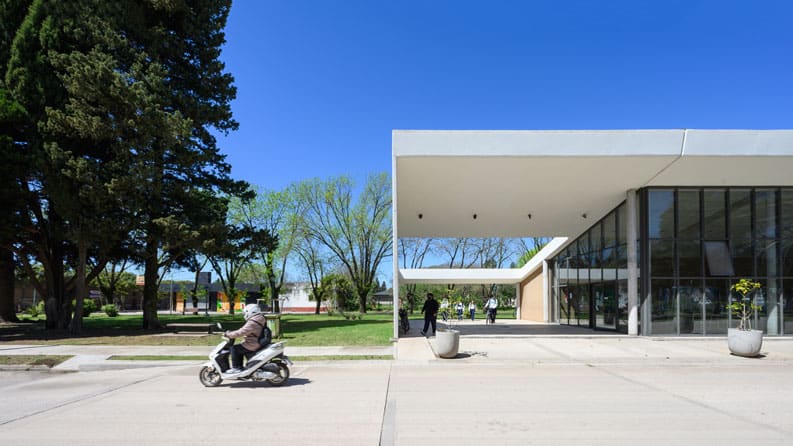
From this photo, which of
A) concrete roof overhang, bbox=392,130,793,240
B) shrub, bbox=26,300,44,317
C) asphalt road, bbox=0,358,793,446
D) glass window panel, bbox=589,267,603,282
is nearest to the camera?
asphalt road, bbox=0,358,793,446

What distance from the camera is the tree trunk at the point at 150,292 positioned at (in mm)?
23203

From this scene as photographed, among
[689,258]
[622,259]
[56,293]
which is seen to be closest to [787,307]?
[689,258]

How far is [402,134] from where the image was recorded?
16.9 meters

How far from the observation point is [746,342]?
13.6 meters

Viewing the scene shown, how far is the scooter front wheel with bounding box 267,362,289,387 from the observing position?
372 inches

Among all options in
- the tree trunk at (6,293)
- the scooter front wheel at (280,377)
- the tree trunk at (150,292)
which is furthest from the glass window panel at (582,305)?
the tree trunk at (6,293)

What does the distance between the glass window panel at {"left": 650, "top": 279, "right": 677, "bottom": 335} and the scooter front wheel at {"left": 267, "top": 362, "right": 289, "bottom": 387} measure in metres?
14.8

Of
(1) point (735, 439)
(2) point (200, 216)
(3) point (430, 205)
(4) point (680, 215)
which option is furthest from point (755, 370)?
(2) point (200, 216)

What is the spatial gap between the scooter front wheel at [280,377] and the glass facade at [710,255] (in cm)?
1464

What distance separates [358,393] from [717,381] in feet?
23.8

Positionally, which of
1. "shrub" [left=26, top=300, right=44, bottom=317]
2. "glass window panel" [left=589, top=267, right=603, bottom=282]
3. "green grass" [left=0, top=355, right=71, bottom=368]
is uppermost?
"glass window panel" [left=589, top=267, right=603, bottom=282]

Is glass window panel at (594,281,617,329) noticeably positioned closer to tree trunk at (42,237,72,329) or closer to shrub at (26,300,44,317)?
tree trunk at (42,237,72,329)

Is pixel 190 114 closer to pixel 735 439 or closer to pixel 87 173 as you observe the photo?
pixel 87 173

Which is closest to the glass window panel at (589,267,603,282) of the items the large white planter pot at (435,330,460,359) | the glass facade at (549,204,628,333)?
the glass facade at (549,204,628,333)
